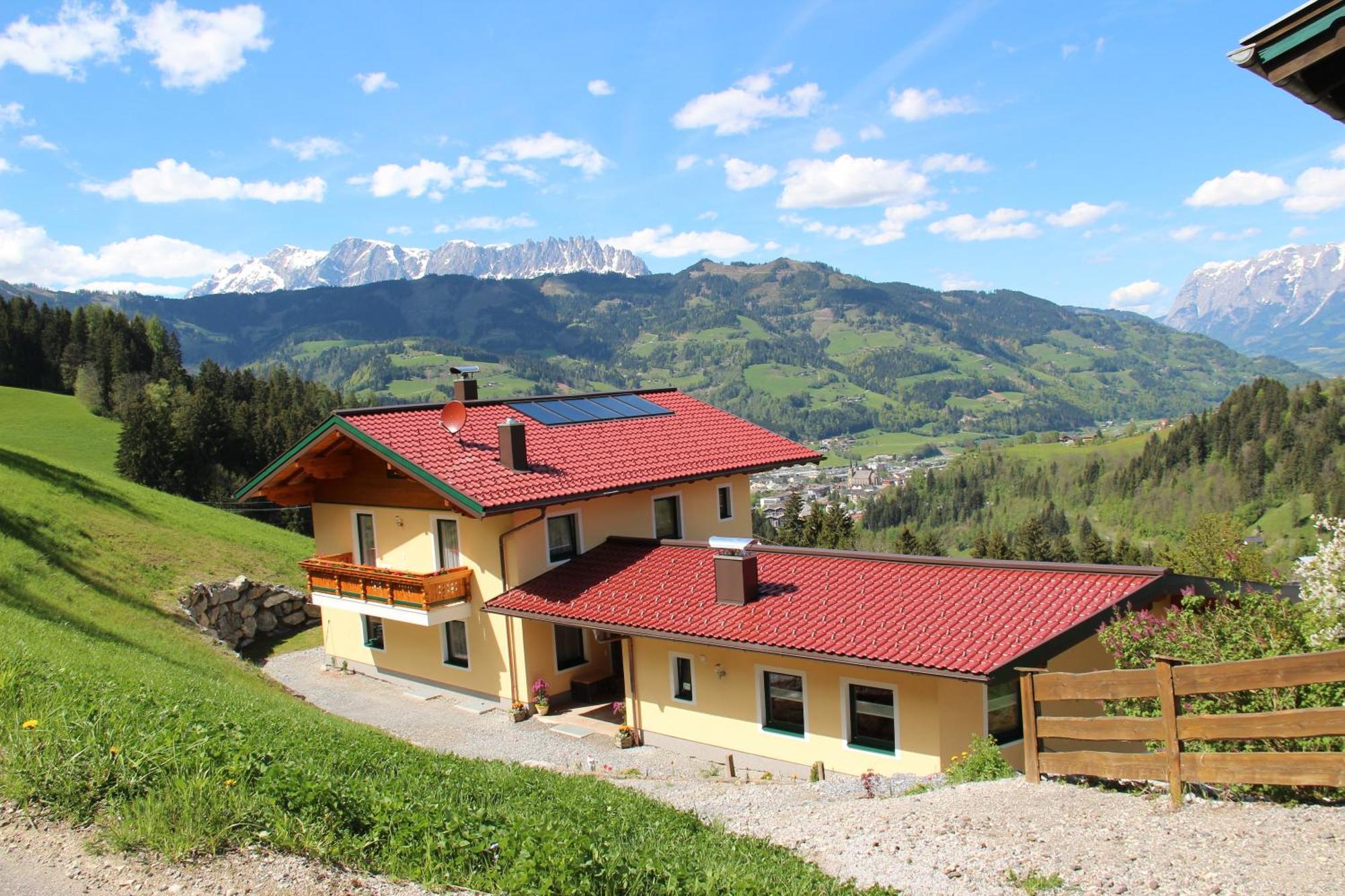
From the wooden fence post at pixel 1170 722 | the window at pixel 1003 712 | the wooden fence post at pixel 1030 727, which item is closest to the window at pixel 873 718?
the window at pixel 1003 712

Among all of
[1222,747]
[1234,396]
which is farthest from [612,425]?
[1234,396]

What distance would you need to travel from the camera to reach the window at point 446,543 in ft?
68.1

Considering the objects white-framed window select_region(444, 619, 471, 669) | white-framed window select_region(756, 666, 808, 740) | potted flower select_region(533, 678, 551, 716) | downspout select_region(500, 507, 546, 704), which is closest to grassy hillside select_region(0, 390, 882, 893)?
white-framed window select_region(756, 666, 808, 740)

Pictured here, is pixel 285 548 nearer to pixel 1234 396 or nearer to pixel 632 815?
pixel 632 815

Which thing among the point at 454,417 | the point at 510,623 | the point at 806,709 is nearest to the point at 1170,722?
the point at 806,709

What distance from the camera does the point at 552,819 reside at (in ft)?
25.4

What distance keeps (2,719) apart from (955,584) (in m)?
13.7

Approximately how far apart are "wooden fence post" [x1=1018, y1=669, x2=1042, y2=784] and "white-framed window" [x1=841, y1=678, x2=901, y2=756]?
4.94 meters

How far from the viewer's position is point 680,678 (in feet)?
56.3

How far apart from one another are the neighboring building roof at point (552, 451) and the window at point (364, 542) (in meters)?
2.43

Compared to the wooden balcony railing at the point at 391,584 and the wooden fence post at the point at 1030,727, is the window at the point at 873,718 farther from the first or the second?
the wooden balcony railing at the point at 391,584

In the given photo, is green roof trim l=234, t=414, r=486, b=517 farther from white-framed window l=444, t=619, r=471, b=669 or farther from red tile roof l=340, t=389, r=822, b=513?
white-framed window l=444, t=619, r=471, b=669

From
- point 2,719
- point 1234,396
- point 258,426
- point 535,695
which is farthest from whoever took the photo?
point 1234,396

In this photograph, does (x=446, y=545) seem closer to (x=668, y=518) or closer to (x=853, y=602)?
(x=668, y=518)
